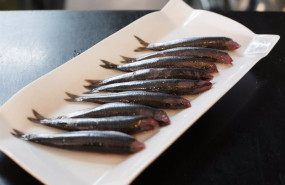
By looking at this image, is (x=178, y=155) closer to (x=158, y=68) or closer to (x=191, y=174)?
(x=191, y=174)

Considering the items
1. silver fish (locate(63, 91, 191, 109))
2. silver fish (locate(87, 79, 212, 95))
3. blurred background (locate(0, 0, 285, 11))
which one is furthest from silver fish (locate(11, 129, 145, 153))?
blurred background (locate(0, 0, 285, 11))

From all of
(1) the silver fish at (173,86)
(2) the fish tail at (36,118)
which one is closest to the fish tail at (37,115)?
(2) the fish tail at (36,118)

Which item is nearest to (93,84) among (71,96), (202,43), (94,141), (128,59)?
(71,96)

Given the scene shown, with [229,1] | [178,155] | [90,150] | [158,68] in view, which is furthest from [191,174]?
[229,1]

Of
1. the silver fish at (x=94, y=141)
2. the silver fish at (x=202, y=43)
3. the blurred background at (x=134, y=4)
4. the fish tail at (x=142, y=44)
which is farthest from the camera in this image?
the blurred background at (x=134, y=4)

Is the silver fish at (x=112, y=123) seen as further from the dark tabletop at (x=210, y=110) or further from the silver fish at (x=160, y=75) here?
the silver fish at (x=160, y=75)

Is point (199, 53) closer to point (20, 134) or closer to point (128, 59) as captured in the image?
point (128, 59)
